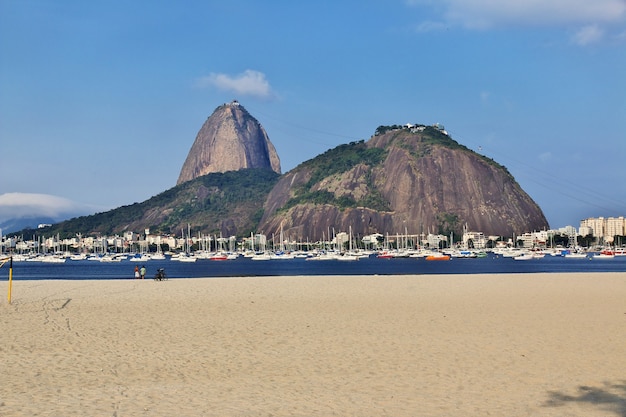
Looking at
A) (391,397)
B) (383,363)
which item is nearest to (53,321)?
(383,363)

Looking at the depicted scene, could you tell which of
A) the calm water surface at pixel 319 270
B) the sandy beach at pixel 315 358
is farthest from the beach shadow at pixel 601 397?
the calm water surface at pixel 319 270

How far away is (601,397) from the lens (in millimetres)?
12391

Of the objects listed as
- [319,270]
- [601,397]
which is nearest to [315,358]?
[601,397]

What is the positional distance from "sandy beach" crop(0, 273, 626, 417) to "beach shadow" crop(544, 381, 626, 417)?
0.03m

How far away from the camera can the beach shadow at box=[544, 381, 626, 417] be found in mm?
11680

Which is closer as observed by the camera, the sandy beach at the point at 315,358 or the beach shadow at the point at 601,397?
the beach shadow at the point at 601,397

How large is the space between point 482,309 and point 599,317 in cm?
464

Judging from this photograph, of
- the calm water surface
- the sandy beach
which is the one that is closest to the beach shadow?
the sandy beach

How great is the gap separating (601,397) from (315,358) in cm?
669

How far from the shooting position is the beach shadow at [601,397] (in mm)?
11680

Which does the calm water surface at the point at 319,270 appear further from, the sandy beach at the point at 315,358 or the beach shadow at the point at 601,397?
the beach shadow at the point at 601,397

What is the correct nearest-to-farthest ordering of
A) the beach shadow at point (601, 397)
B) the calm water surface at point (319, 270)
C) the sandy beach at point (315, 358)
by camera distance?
the beach shadow at point (601, 397), the sandy beach at point (315, 358), the calm water surface at point (319, 270)

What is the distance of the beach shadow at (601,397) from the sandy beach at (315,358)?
3 centimetres

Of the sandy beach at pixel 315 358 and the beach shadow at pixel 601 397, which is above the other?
the sandy beach at pixel 315 358
